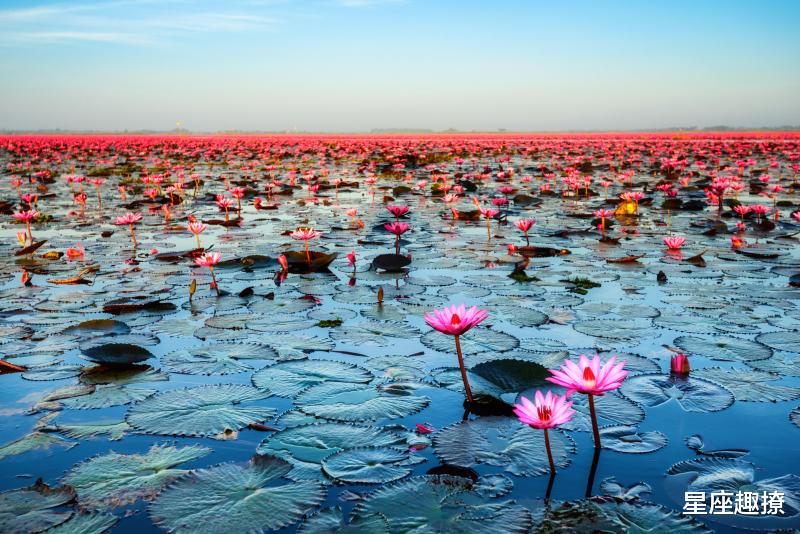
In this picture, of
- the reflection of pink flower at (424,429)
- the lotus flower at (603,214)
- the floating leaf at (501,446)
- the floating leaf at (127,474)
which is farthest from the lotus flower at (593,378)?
the lotus flower at (603,214)

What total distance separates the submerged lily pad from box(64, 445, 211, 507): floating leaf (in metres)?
0.09

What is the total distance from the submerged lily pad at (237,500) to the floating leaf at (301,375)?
1.92ft

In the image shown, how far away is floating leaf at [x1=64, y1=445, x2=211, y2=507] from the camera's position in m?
1.62

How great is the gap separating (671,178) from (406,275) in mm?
8639

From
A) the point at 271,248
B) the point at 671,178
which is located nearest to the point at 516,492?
the point at 271,248

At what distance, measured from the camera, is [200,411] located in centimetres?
212

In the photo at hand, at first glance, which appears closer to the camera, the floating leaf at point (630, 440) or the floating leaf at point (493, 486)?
the floating leaf at point (493, 486)

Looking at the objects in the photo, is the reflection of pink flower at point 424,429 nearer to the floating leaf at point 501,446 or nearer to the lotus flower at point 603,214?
the floating leaf at point 501,446

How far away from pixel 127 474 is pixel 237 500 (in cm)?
38

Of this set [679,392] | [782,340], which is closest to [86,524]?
[679,392]

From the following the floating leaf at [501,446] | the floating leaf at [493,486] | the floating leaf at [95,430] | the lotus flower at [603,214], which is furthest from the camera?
the lotus flower at [603,214]

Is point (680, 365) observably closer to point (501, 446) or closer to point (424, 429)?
point (501, 446)

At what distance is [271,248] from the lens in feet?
17.3

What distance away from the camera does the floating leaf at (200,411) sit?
6.59 feet
